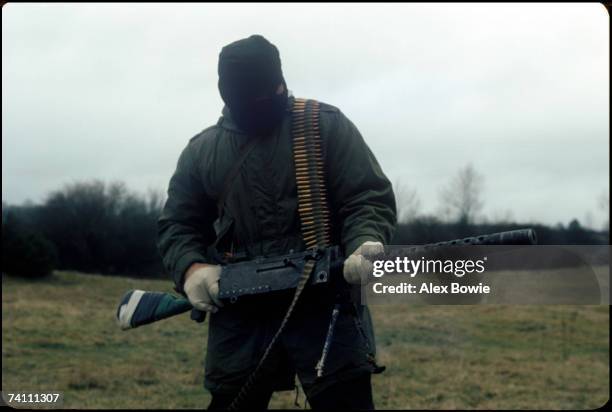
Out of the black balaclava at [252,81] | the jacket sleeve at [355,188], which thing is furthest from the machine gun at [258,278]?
the black balaclava at [252,81]

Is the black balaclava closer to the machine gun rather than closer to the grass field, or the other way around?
the machine gun

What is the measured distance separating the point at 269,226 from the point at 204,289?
435 millimetres

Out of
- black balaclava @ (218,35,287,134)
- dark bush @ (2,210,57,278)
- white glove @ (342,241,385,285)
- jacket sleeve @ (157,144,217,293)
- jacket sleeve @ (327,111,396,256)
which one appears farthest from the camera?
dark bush @ (2,210,57,278)

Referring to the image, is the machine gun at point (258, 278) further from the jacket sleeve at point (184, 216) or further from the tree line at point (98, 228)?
the tree line at point (98, 228)

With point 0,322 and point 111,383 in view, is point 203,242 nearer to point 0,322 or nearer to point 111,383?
point 111,383

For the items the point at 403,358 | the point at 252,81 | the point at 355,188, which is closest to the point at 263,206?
the point at 355,188

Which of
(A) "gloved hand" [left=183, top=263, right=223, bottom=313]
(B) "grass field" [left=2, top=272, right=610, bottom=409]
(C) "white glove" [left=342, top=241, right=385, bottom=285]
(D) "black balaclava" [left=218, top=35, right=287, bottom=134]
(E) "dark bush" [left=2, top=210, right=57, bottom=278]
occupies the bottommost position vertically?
(B) "grass field" [left=2, top=272, right=610, bottom=409]

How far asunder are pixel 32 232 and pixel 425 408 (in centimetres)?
2836

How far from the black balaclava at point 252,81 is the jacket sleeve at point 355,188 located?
0.33 metres

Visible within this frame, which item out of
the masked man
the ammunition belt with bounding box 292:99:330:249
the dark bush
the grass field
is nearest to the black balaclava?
the masked man

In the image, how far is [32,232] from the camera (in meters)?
34.1

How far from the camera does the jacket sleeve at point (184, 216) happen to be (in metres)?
3.92

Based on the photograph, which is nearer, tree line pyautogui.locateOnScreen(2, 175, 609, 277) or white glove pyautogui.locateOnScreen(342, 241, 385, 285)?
white glove pyautogui.locateOnScreen(342, 241, 385, 285)

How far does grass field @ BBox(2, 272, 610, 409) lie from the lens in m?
9.54
